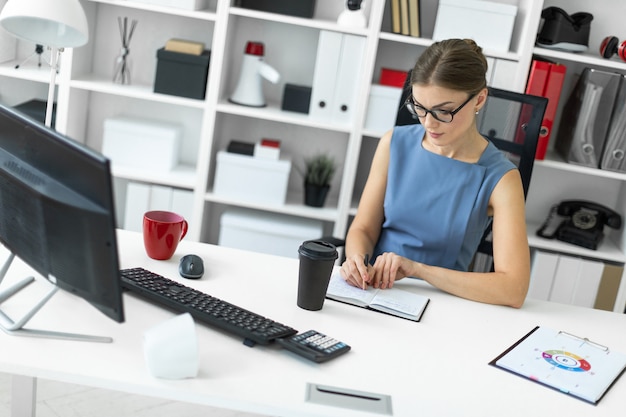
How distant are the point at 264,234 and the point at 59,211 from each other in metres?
2.10

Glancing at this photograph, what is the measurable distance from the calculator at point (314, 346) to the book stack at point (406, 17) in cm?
200

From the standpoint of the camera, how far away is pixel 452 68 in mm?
1993

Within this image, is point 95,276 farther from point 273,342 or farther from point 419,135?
point 419,135

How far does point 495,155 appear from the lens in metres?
2.24

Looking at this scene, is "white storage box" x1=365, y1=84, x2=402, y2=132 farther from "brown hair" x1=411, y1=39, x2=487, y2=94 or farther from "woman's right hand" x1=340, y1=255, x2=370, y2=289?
"woman's right hand" x1=340, y1=255, x2=370, y2=289

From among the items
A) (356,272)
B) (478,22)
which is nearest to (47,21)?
(356,272)

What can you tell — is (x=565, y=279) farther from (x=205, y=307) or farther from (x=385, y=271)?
(x=205, y=307)

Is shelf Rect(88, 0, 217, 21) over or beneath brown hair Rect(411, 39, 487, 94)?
over

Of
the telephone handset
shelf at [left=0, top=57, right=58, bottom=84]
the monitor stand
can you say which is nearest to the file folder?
the telephone handset

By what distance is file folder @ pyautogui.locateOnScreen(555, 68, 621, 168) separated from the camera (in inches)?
124

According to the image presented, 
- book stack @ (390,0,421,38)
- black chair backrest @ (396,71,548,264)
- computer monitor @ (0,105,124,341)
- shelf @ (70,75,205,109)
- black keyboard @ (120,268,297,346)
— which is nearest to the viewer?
computer monitor @ (0,105,124,341)

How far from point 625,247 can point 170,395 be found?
267 cm

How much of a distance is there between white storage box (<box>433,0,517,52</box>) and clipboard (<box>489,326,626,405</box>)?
5.72 ft

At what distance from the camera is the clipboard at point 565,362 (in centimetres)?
155
